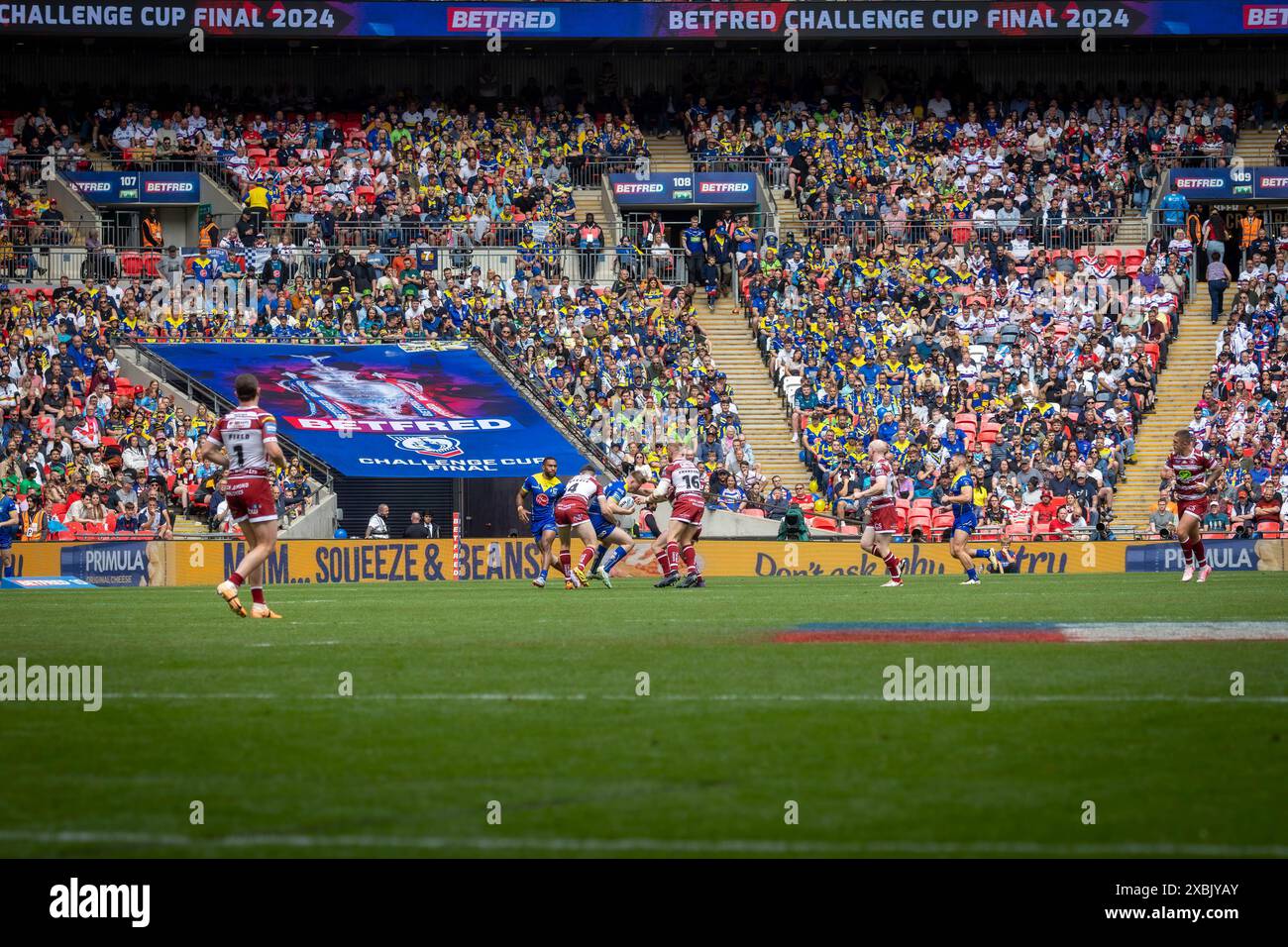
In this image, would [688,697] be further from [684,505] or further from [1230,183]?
[1230,183]

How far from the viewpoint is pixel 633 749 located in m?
8.33

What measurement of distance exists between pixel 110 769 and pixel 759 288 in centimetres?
3755

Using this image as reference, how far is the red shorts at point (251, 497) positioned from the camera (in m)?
16.7

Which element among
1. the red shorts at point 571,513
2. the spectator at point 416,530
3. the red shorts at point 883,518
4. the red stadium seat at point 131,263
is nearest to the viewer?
the red shorts at point 571,513

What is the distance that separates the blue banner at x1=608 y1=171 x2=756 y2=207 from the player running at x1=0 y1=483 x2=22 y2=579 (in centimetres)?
2145

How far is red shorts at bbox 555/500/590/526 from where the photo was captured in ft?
81.5

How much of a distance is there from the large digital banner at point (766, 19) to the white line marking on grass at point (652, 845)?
144ft

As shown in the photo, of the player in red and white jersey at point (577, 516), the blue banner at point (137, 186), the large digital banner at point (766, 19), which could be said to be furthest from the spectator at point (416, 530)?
the large digital banner at point (766, 19)

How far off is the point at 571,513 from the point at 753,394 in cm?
1782

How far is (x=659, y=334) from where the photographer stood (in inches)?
1657

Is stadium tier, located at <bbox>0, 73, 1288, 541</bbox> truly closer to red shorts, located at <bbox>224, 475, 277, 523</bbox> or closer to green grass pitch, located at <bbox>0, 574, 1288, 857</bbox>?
red shorts, located at <bbox>224, 475, 277, 523</bbox>

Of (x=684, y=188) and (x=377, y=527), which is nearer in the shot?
(x=377, y=527)

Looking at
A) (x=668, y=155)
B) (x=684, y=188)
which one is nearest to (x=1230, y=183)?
(x=684, y=188)

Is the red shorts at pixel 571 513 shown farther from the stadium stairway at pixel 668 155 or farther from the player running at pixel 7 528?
the stadium stairway at pixel 668 155
